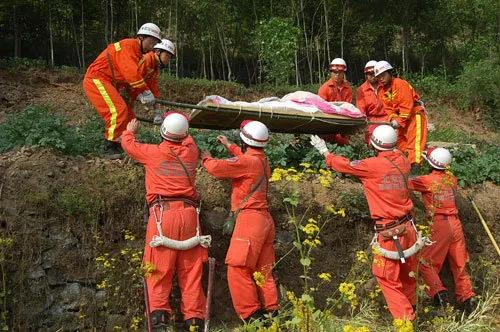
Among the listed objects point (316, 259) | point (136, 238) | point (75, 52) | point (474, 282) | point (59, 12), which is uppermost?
point (59, 12)

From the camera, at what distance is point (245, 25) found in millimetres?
20812

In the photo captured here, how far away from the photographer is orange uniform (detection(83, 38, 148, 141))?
6887 millimetres

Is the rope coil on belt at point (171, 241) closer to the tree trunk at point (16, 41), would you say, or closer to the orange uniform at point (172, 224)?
the orange uniform at point (172, 224)

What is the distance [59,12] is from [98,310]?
14082 millimetres

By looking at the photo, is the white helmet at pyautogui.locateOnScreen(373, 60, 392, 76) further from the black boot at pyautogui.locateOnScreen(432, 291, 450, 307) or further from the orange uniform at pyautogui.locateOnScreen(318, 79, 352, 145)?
the black boot at pyautogui.locateOnScreen(432, 291, 450, 307)

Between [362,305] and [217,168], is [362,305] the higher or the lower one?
the lower one

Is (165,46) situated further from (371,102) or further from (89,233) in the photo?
(371,102)

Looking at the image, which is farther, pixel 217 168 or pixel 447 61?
pixel 447 61

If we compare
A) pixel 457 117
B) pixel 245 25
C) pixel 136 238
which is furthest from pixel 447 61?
pixel 136 238

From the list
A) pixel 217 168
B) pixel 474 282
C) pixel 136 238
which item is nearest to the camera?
pixel 217 168

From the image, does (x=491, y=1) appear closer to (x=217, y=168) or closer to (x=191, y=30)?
(x=191, y=30)

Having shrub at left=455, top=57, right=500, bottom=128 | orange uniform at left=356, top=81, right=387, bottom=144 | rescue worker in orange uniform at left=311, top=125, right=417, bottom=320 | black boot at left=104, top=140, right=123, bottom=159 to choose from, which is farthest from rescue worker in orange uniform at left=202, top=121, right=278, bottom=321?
shrub at left=455, top=57, right=500, bottom=128

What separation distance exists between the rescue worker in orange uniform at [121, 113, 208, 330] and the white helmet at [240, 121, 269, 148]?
0.60m

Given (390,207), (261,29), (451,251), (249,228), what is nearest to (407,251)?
(390,207)
